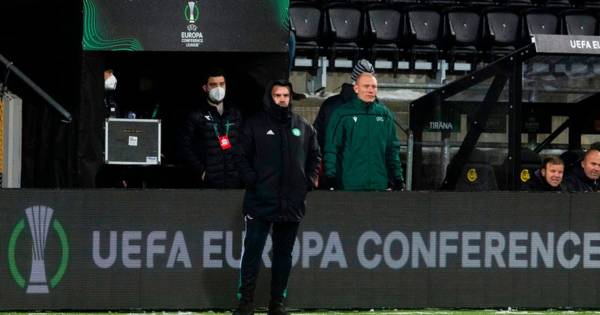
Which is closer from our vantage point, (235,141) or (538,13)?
(235,141)

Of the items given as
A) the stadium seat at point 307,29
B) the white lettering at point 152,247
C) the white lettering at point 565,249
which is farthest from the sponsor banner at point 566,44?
the stadium seat at point 307,29

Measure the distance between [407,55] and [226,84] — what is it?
19.7 ft

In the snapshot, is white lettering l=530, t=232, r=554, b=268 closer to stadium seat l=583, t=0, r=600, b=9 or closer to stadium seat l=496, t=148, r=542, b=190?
stadium seat l=496, t=148, r=542, b=190

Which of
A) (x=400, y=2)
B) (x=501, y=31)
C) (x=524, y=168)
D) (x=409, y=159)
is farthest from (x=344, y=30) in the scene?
(x=524, y=168)

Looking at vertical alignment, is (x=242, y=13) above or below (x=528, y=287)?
above

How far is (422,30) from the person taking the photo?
1620cm

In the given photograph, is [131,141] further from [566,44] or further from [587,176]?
[587,176]

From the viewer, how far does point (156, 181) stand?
413 inches

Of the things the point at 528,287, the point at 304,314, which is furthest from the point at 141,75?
the point at 528,287

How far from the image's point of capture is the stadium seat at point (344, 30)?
1579 centimetres

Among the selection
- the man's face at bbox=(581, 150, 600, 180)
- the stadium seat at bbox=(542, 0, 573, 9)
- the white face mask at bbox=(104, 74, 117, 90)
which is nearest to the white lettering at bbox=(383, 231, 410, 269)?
the man's face at bbox=(581, 150, 600, 180)

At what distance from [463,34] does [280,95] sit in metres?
8.73

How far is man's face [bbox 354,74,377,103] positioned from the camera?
911cm

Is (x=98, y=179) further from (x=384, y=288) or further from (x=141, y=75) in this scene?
(x=384, y=288)
